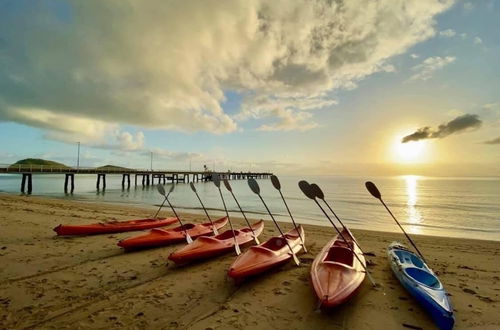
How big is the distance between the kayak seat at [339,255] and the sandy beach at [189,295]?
64 centimetres

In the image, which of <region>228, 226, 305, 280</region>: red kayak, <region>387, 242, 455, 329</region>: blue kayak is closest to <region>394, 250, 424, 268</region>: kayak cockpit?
<region>387, 242, 455, 329</region>: blue kayak

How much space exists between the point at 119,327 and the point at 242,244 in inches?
192

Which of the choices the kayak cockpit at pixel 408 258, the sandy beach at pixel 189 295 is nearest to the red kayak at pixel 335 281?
the sandy beach at pixel 189 295

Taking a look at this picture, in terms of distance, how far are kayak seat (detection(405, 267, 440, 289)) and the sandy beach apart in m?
0.36

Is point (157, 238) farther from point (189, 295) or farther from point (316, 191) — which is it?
point (316, 191)

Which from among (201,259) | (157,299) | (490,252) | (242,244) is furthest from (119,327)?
(490,252)

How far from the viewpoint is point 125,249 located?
744cm

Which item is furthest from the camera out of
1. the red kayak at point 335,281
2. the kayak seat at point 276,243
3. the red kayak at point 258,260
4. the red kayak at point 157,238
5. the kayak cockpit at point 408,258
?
the red kayak at point 157,238

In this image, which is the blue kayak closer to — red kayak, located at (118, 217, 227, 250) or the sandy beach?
the sandy beach

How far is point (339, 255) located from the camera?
6.26 meters

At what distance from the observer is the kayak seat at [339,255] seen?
606 cm

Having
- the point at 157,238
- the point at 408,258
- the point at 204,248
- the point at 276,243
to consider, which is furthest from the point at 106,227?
the point at 408,258

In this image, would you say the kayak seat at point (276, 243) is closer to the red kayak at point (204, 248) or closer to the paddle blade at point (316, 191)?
the red kayak at point (204, 248)

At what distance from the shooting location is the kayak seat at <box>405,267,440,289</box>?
4.60 metres
